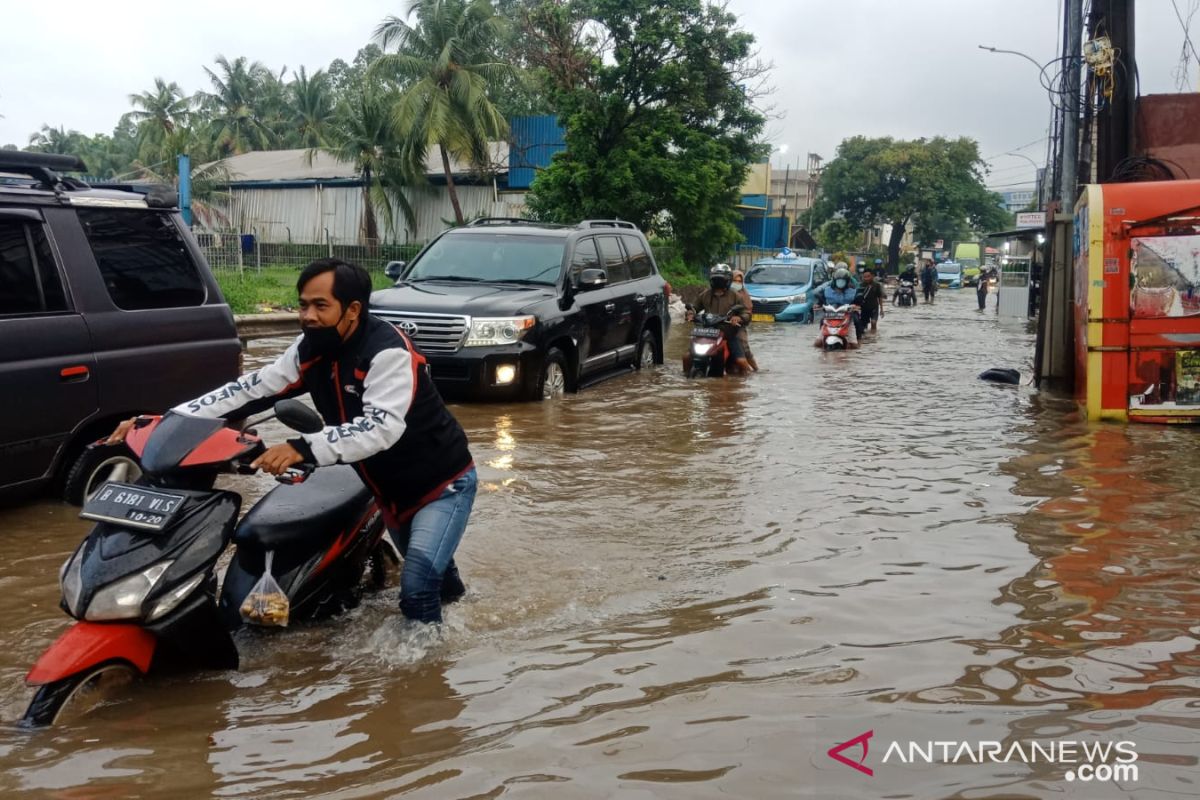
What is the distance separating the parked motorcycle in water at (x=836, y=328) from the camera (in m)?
19.8

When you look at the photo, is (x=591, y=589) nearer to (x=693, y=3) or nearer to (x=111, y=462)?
(x=111, y=462)

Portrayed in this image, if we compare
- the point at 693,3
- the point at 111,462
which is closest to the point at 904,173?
the point at 693,3

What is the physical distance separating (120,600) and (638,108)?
85.3ft

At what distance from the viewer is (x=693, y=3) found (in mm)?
28250

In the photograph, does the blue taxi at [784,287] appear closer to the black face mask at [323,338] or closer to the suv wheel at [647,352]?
the suv wheel at [647,352]

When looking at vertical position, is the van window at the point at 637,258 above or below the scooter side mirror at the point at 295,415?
above

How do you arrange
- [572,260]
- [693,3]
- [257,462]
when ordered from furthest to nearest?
[693,3]
[572,260]
[257,462]

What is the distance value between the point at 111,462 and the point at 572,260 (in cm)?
651

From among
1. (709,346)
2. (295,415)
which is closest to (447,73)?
(709,346)

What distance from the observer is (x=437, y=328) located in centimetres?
1097

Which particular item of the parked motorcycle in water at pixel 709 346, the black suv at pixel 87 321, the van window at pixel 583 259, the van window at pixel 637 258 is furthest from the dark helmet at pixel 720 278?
the black suv at pixel 87 321

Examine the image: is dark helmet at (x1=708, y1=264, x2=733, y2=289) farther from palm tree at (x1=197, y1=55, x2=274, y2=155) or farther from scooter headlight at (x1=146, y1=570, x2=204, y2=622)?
palm tree at (x1=197, y1=55, x2=274, y2=155)

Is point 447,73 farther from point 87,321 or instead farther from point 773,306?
point 87,321
